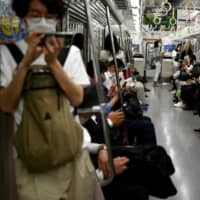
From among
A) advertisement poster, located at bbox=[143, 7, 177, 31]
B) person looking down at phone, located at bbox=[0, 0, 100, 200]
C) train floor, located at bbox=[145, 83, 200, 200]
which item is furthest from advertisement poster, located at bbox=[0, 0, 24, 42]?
advertisement poster, located at bbox=[143, 7, 177, 31]

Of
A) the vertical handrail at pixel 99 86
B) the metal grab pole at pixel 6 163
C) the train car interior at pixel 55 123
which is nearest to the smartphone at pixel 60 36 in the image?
the train car interior at pixel 55 123

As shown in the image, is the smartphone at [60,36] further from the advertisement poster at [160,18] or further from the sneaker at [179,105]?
the advertisement poster at [160,18]

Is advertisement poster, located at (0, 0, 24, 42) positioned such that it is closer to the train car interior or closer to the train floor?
the train car interior

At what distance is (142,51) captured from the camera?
1767cm

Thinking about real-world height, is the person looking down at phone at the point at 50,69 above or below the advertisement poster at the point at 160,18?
below

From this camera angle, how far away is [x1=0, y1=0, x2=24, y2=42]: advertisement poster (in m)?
1.52

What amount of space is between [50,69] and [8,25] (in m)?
0.52

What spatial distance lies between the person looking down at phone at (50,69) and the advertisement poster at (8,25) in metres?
0.28

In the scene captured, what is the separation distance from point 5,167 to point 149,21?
1385cm

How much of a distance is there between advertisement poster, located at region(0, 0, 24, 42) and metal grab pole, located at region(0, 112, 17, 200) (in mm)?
382

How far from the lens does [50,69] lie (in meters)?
1.21

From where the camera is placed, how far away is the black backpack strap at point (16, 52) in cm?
123

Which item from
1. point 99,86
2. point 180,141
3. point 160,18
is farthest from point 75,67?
point 160,18

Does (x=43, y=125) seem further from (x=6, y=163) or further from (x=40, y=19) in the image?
(x=6, y=163)
